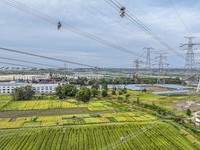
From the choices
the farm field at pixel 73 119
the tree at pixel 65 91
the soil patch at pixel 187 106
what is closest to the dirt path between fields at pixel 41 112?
the farm field at pixel 73 119

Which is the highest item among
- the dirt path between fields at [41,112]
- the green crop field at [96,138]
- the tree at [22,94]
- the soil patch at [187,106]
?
the tree at [22,94]

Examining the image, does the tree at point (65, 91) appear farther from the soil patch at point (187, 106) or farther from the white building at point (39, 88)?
the soil patch at point (187, 106)

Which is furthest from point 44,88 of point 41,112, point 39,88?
point 41,112

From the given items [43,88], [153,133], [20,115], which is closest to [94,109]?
[20,115]

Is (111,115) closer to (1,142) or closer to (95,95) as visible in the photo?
(1,142)

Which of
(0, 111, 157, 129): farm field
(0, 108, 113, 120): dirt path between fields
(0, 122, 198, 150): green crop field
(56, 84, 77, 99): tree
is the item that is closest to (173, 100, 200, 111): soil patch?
(0, 111, 157, 129): farm field

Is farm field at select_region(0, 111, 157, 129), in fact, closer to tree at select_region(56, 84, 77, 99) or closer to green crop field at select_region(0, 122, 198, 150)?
green crop field at select_region(0, 122, 198, 150)

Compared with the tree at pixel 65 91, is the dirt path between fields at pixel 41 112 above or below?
below

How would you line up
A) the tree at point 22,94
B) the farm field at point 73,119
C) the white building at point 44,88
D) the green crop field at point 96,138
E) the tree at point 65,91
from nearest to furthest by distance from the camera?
the green crop field at point 96,138 < the farm field at point 73,119 < the tree at point 22,94 < the tree at point 65,91 < the white building at point 44,88
